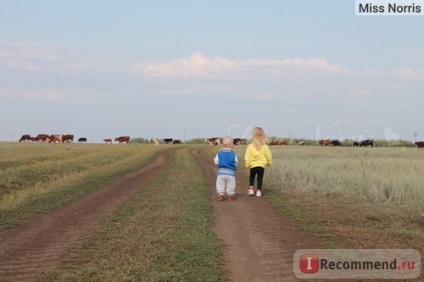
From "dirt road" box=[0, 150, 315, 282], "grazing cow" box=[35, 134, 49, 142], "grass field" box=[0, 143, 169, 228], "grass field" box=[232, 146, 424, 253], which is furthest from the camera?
"grazing cow" box=[35, 134, 49, 142]

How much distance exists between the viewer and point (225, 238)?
1029 centimetres

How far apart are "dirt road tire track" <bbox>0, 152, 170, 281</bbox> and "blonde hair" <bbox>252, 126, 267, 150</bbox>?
428 centimetres

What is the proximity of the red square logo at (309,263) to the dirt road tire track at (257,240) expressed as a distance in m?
0.19

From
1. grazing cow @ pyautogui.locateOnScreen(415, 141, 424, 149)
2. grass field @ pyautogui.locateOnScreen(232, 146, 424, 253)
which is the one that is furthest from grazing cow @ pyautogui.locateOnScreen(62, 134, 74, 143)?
grass field @ pyautogui.locateOnScreen(232, 146, 424, 253)

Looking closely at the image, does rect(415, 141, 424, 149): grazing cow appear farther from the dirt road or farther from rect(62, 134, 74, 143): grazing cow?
the dirt road

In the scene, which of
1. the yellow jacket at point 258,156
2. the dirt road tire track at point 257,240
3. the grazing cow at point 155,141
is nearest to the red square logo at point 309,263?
the dirt road tire track at point 257,240

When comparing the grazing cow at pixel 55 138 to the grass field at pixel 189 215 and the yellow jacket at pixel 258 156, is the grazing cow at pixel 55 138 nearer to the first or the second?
the grass field at pixel 189 215

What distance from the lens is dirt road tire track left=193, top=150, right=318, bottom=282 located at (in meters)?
7.98

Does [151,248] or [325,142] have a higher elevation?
[325,142]

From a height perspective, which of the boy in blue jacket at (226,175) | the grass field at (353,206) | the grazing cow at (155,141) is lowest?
the grass field at (353,206)

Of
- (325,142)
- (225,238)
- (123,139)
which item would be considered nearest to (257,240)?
(225,238)

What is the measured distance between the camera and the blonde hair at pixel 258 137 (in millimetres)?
16688

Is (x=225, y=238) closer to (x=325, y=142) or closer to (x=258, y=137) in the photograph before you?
(x=258, y=137)

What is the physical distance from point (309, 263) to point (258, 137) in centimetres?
863
